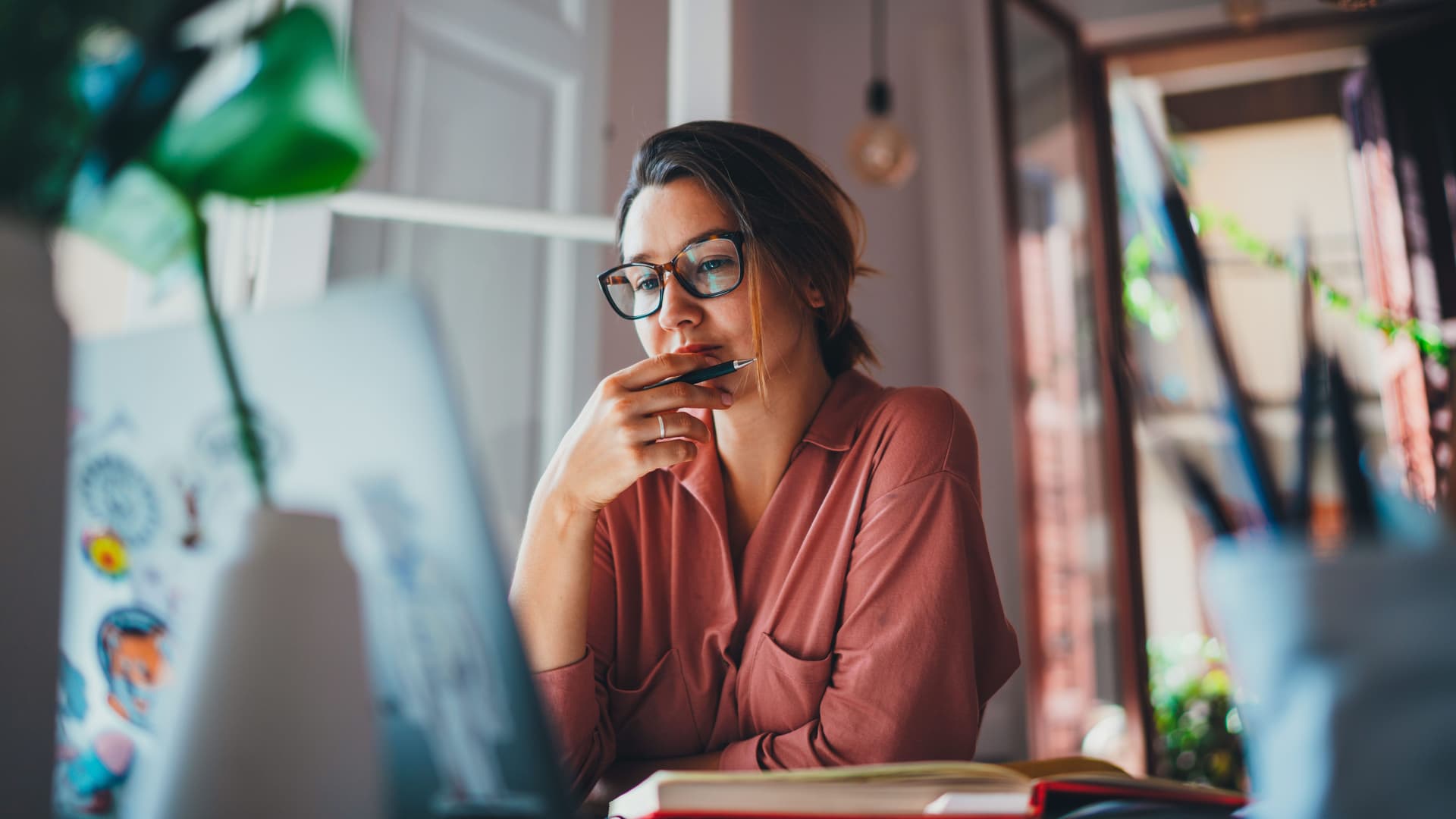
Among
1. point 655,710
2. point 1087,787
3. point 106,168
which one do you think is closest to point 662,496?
point 655,710

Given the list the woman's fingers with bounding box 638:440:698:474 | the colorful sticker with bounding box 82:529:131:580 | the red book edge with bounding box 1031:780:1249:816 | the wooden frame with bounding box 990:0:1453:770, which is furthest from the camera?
the wooden frame with bounding box 990:0:1453:770

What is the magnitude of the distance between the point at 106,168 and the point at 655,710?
77cm

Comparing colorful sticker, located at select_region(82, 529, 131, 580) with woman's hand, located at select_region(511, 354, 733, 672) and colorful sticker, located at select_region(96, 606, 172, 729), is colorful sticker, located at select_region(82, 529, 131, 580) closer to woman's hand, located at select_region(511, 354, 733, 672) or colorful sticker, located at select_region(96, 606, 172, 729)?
colorful sticker, located at select_region(96, 606, 172, 729)

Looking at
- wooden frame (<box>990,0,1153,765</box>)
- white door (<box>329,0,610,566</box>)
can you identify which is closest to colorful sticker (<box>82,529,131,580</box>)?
white door (<box>329,0,610,566</box>)

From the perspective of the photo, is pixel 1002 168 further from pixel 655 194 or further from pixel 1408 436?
pixel 655 194

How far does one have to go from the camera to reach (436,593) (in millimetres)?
357

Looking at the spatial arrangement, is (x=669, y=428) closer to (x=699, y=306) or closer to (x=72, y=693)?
(x=699, y=306)

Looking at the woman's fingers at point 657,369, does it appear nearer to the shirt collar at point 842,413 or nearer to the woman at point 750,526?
the woman at point 750,526

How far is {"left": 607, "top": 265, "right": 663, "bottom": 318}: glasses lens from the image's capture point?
1.12m

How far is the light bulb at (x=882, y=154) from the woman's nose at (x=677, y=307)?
6.82ft

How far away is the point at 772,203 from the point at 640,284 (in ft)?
0.58

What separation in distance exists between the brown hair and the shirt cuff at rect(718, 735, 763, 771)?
392mm

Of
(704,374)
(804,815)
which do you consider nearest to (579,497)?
(704,374)

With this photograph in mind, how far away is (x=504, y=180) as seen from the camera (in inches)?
72.5
